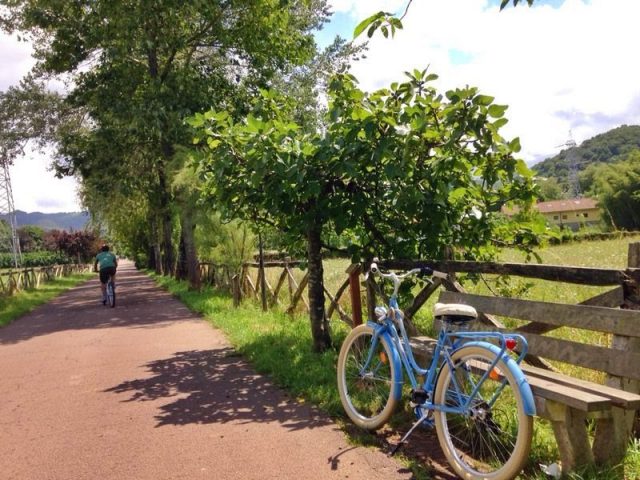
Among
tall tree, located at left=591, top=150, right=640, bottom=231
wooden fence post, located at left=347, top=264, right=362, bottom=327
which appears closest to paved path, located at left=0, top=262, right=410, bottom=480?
wooden fence post, located at left=347, top=264, right=362, bottom=327

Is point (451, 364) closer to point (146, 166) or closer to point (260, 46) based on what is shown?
point (260, 46)

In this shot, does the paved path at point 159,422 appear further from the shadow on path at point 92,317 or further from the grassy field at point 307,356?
the shadow on path at point 92,317

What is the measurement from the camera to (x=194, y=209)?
60.3 feet

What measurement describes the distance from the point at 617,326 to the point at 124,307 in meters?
15.9

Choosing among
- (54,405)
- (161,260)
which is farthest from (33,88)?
(54,405)

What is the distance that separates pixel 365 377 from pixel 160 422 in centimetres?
196

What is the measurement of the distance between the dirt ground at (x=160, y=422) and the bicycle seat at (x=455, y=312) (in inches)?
42.3

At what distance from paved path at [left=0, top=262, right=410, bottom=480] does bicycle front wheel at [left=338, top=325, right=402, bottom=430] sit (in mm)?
272

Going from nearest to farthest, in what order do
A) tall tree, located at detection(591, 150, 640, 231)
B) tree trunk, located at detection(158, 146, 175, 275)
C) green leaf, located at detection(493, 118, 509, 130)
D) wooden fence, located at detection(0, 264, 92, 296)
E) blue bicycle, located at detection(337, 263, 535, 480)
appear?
blue bicycle, located at detection(337, 263, 535, 480) < green leaf, located at detection(493, 118, 509, 130) < tree trunk, located at detection(158, 146, 175, 275) < wooden fence, located at detection(0, 264, 92, 296) < tall tree, located at detection(591, 150, 640, 231)

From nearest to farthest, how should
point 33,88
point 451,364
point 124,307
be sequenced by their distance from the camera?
point 451,364
point 124,307
point 33,88

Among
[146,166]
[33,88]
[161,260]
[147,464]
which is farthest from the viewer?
[161,260]

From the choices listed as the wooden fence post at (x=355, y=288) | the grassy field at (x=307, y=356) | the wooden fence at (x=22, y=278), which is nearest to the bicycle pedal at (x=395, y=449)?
the grassy field at (x=307, y=356)

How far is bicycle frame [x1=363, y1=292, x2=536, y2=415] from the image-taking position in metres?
3.35

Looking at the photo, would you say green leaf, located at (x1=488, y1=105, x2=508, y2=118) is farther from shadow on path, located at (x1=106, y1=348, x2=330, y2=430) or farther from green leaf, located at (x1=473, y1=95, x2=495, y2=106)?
shadow on path, located at (x1=106, y1=348, x2=330, y2=430)
